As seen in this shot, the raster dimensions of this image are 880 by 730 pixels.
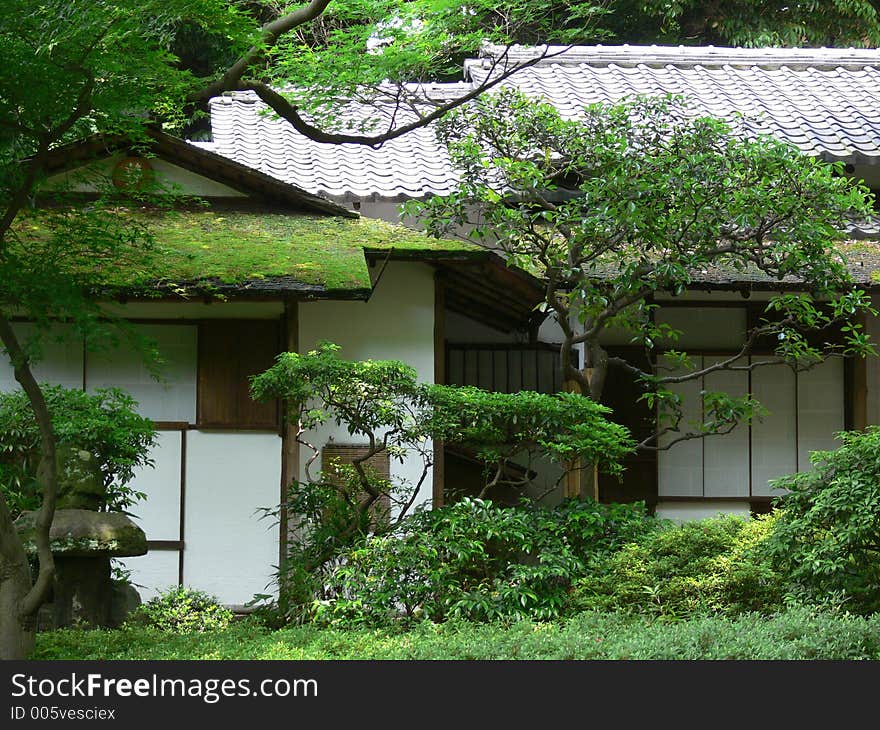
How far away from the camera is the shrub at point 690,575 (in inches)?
355

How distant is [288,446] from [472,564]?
3000mm

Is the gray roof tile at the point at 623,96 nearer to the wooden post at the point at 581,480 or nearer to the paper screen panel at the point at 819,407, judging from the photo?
the paper screen panel at the point at 819,407

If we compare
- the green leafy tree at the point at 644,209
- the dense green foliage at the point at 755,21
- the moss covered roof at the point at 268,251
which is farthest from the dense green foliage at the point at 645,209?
the dense green foliage at the point at 755,21

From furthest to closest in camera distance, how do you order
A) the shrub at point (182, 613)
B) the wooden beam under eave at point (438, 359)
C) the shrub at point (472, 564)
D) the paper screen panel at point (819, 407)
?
the paper screen panel at point (819, 407)
the wooden beam under eave at point (438, 359)
the shrub at point (182, 613)
the shrub at point (472, 564)

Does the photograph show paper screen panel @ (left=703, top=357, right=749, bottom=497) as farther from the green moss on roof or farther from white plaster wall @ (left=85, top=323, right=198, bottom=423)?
white plaster wall @ (left=85, top=323, right=198, bottom=423)

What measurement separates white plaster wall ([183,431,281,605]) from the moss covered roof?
5.97ft

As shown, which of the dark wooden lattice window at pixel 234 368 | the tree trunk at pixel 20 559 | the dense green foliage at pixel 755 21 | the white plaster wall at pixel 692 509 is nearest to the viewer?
the tree trunk at pixel 20 559

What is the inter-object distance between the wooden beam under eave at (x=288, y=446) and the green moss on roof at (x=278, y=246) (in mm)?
537

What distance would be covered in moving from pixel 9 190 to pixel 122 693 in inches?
150

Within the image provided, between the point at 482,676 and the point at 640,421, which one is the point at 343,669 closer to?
the point at 482,676

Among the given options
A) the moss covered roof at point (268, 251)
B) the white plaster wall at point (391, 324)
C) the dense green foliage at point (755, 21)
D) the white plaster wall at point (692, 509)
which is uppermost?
the dense green foliage at point (755, 21)

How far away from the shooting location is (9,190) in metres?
8.20

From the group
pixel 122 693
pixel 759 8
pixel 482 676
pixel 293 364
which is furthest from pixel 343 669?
pixel 759 8

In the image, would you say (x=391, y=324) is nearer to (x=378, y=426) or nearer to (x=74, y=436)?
(x=378, y=426)
